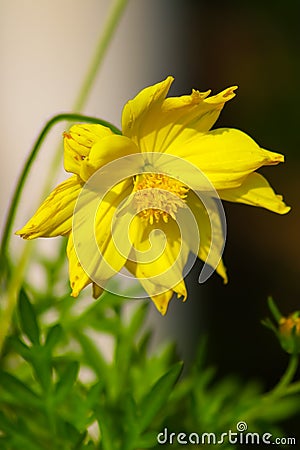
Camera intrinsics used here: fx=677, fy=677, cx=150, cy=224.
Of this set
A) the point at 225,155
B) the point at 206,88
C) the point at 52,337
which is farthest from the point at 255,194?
the point at 206,88

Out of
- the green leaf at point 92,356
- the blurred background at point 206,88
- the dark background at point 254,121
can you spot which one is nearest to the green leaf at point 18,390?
the green leaf at point 92,356

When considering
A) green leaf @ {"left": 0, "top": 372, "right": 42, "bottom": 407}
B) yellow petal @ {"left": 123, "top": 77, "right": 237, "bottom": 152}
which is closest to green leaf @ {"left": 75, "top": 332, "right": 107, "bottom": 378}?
green leaf @ {"left": 0, "top": 372, "right": 42, "bottom": 407}

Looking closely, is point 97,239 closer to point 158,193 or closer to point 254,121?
point 158,193

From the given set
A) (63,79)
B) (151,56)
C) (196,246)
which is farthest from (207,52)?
(196,246)

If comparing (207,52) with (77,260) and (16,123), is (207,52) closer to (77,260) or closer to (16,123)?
(16,123)

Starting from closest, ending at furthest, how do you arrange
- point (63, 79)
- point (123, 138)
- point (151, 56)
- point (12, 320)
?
point (123, 138), point (12, 320), point (63, 79), point (151, 56)

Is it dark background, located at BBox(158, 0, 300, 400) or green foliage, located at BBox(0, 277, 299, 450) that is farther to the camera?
dark background, located at BBox(158, 0, 300, 400)
